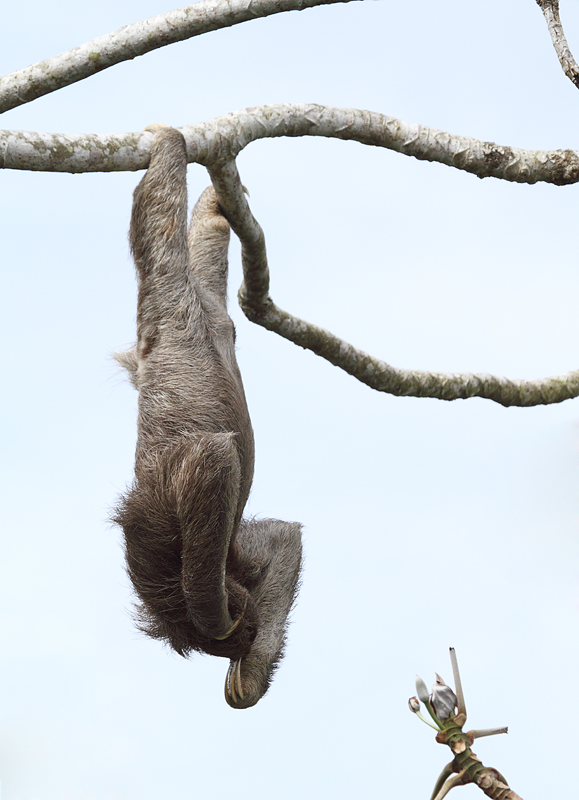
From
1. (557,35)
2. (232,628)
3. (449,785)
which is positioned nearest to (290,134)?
(557,35)

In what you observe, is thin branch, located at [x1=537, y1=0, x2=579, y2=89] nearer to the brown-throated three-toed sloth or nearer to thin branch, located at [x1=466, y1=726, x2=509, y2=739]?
the brown-throated three-toed sloth

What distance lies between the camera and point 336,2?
18.5 ft

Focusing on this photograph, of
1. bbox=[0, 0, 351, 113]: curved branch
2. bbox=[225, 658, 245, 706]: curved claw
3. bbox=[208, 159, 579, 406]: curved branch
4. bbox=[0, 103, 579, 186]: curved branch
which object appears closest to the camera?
Result: bbox=[0, 103, 579, 186]: curved branch

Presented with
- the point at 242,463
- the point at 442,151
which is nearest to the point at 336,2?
the point at 442,151

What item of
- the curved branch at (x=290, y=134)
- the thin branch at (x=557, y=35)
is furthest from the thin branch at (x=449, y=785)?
the thin branch at (x=557, y=35)

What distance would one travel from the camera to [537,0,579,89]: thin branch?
7.21 metres

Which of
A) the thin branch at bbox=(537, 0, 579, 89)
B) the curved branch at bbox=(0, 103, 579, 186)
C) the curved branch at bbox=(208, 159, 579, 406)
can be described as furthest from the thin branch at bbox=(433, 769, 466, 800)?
the thin branch at bbox=(537, 0, 579, 89)

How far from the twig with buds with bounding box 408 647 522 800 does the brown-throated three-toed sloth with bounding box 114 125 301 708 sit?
1.37 metres

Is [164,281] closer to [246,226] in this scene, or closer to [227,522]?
[246,226]

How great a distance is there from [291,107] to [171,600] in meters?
3.12

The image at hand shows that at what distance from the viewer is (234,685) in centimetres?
593

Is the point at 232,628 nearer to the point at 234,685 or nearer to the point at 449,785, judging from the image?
the point at 234,685

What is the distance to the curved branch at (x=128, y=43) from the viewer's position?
5.05 metres

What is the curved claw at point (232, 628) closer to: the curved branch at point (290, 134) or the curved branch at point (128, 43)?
the curved branch at point (290, 134)
